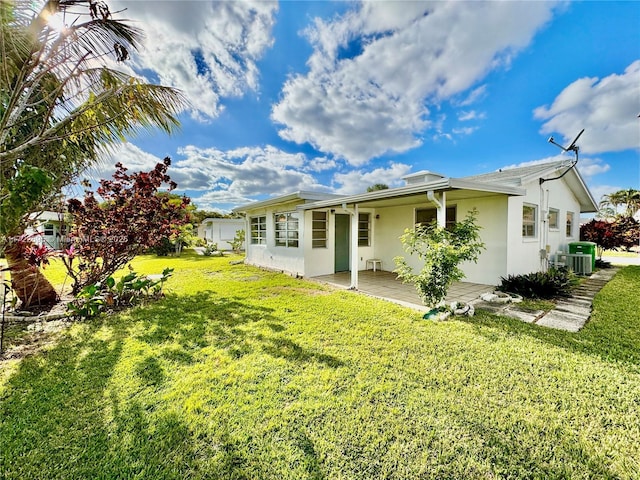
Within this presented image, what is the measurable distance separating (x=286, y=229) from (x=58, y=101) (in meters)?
7.34

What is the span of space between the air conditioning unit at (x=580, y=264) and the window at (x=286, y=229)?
10.7 meters

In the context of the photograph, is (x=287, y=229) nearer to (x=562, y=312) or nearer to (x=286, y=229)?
(x=286, y=229)

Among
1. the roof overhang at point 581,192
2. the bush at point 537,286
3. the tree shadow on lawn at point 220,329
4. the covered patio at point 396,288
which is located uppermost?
the roof overhang at point 581,192

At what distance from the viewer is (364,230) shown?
10914 millimetres

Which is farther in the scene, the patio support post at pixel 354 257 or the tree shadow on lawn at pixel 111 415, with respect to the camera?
the patio support post at pixel 354 257

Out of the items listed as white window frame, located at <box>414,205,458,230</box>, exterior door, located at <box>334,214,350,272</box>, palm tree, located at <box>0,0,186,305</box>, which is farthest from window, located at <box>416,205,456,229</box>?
palm tree, located at <box>0,0,186,305</box>

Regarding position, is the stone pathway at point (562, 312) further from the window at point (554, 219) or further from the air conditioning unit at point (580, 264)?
the window at point (554, 219)

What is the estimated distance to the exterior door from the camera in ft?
34.0

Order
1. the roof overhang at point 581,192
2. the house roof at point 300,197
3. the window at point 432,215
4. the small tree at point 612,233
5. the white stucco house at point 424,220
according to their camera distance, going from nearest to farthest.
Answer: the white stucco house at point 424,220 < the window at point 432,215 < the house roof at point 300,197 < the roof overhang at point 581,192 < the small tree at point 612,233

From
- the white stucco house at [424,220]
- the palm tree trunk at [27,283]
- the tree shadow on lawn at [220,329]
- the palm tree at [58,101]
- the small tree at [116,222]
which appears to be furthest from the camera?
the white stucco house at [424,220]

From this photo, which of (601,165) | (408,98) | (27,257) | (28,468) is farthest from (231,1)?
(601,165)

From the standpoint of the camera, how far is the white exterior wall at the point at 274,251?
968 centimetres

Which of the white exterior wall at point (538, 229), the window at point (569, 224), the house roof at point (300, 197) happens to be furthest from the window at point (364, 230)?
the window at point (569, 224)

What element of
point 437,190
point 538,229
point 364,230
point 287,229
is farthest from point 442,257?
point 287,229
